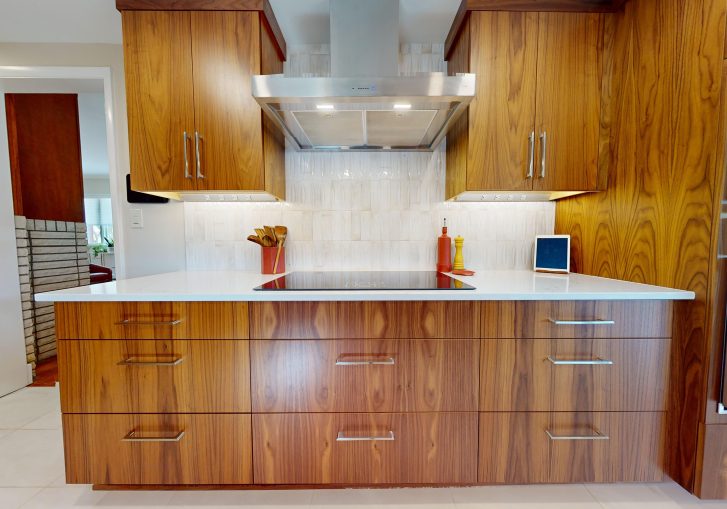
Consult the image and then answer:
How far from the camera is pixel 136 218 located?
1750 millimetres

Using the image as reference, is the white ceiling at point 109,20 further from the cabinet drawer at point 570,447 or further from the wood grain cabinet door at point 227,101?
the cabinet drawer at point 570,447

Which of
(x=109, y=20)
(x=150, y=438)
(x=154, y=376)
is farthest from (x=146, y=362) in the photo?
(x=109, y=20)

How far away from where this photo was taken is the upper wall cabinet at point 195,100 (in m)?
1.35

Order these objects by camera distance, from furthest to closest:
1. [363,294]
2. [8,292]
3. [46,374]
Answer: [46,374], [8,292], [363,294]

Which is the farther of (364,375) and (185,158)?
(185,158)

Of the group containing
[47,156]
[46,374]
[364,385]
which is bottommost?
[46,374]

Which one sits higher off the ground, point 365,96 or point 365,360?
point 365,96

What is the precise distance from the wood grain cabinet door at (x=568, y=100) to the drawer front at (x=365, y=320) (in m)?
0.78

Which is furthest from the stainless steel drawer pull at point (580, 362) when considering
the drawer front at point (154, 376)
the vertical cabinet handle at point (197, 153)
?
the vertical cabinet handle at point (197, 153)

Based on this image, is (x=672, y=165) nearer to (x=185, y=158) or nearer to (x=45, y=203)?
(x=185, y=158)

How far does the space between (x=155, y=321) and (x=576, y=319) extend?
5.04ft

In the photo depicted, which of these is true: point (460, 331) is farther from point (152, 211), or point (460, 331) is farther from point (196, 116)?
point (152, 211)

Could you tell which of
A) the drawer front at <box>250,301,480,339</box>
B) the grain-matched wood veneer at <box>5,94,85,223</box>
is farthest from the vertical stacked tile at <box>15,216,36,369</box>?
the drawer front at <box>250,301,480,339</box>

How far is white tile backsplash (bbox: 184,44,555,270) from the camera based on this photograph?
1.77 m
